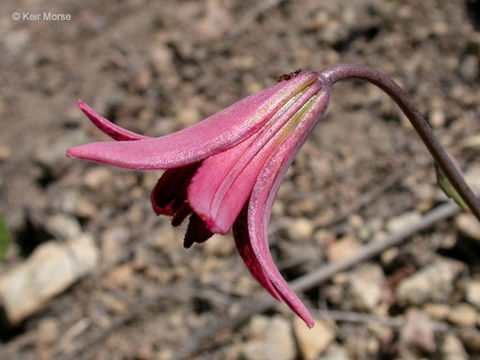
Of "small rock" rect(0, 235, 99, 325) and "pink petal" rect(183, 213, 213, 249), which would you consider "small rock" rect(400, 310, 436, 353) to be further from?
"small rock" rect(0, 235, 99, 325)

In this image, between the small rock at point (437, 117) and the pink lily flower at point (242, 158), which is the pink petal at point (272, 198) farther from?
the small rock at point (437, 117)

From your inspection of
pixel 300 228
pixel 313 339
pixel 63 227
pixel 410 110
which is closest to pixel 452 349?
pixel 313 339

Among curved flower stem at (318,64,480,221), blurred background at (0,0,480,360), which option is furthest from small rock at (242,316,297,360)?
curved flower stem at (318,64,480,221)

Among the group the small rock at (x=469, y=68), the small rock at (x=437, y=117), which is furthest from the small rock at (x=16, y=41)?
the small rock at (x=469, y=68)

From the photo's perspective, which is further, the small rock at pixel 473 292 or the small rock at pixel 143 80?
the small rock at pixel 143 80

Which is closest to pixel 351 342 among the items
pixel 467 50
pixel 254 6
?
pixel 467 50

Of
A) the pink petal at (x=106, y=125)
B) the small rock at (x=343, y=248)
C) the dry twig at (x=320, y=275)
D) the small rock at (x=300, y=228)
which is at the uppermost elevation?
the pink petal at (x=106, y=125)

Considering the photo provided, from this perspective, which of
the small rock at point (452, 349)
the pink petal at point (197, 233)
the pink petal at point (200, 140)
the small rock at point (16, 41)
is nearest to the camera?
the pink petal at point (200, 140)

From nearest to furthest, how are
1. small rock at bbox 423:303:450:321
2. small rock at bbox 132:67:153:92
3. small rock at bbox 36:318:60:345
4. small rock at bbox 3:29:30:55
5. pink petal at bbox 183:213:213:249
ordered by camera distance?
pink petal at bbox 183:213:213:249 < small rock at bbox 423:303:450:321 < small rock at bbox 36:318:60:345 < small rock at bbox 132:67:153:92 < small rock at bbox 3:29:30:55
